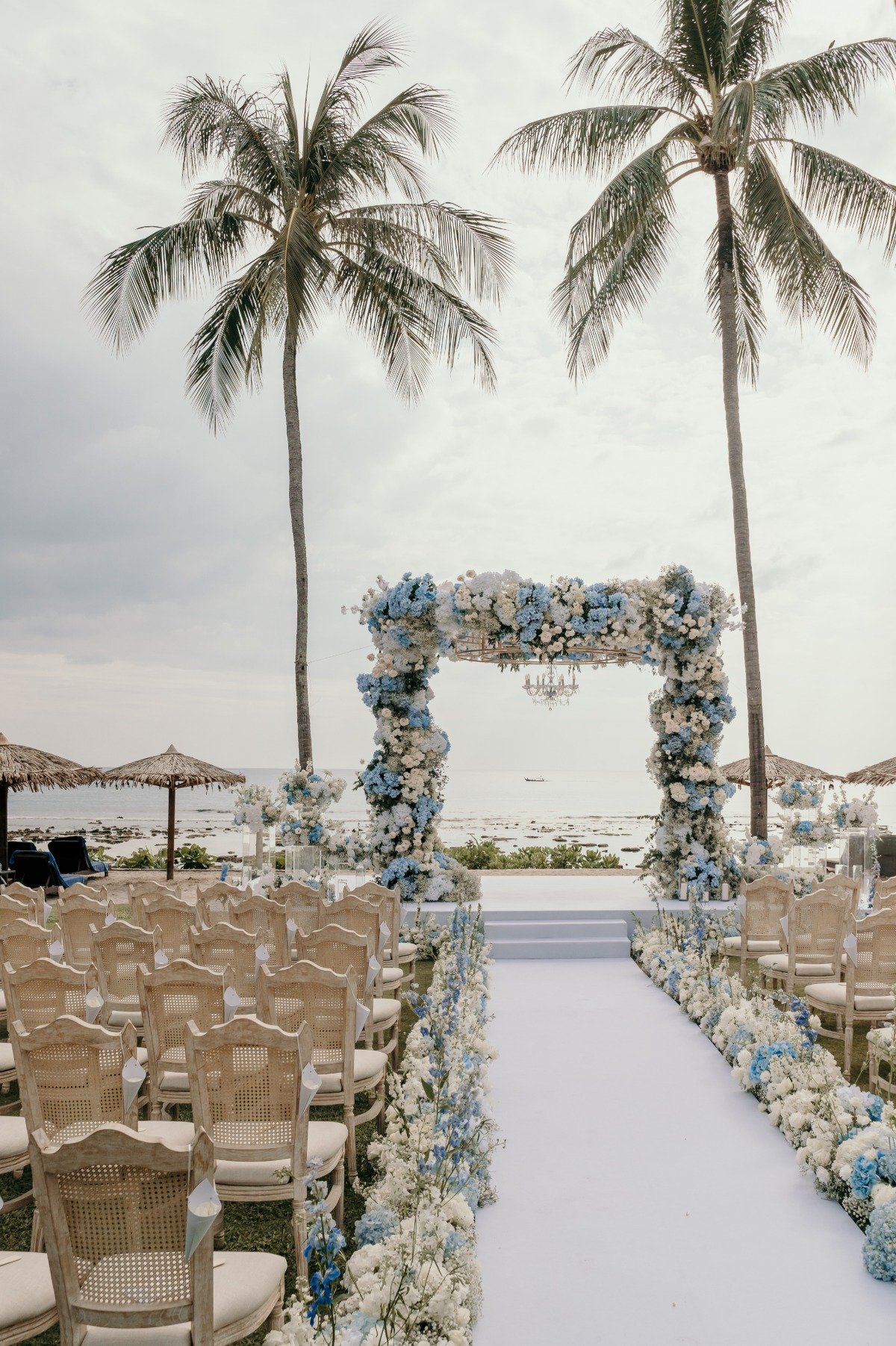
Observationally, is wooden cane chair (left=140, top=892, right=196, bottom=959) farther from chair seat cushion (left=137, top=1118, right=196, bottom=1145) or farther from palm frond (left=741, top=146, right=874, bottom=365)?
palm frond (left=741, top=146, right=874, bottom=365)

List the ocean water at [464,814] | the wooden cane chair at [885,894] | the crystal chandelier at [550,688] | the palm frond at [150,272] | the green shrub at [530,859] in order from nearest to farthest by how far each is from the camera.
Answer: the wooden cane chair at [885,894], the crystal chandelier at [550,688], the palm frond at [150,272], the green shrub at [530,859], the ocean water at [464,814]

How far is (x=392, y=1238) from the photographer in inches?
110

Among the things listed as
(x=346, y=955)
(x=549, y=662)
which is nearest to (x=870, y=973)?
(x=346, y=955)

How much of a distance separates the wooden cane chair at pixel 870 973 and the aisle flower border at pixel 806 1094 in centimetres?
26

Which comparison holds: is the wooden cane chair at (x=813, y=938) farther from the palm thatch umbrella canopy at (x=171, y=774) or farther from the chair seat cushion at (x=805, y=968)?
the palm thatch umbrella canopy at (x=171, y=774)

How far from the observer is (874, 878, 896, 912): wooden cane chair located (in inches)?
280

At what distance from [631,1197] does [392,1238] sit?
168 centimetres

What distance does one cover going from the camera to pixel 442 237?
1346cm

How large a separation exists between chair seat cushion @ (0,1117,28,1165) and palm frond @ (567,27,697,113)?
13938 millimetres

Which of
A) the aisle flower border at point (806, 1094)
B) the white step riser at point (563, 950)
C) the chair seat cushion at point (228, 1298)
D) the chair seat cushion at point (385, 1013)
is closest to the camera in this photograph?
the chair seat cushion at point (228, 1298)

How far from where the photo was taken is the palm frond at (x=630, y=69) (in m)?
12.7

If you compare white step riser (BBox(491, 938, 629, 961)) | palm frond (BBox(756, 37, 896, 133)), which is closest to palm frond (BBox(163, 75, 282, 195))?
palm frond (BBox(756, 37, 896, 133))

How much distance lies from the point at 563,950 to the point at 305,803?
10.9ft

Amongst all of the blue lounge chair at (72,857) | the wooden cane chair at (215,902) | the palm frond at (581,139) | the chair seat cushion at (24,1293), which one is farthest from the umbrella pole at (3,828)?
the chair seat cushion at (24,1293)
